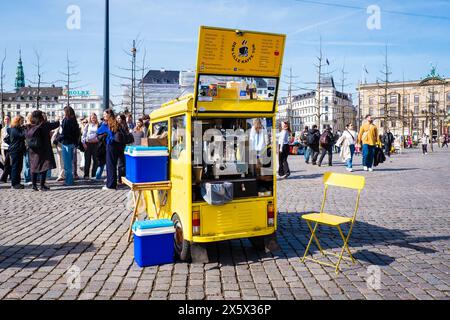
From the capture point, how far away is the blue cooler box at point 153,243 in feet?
16.5

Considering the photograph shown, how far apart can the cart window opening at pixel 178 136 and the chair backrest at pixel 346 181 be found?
1.95 metres

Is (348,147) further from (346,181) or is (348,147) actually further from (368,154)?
(346,181)

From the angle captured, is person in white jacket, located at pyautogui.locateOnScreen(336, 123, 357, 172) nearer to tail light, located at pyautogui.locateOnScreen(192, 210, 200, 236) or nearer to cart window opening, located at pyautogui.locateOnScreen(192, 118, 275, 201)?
cart window opening, located at pyautogui.locateOnScreen(192, 118, 275, 201)

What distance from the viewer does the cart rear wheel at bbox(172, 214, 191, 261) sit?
5.18m

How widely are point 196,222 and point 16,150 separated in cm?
855

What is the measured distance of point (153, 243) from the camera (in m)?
5.07

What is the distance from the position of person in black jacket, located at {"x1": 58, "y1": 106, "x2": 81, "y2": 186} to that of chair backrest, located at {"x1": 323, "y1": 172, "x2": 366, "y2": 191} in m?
8.50

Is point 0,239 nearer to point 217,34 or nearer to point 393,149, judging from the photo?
point 217,34

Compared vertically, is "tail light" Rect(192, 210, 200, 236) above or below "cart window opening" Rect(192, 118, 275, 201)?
below

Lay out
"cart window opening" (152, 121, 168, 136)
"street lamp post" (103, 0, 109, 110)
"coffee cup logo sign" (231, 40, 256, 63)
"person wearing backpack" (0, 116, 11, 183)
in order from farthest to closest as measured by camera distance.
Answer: "street lamp post" (103, 0, 109, 110) < "person wearing backpack" (0, 116, 11, 183) < "cart window opening" (152, 121, 168, 136) < "coffee cup logo sign" (231, 40, 256, 63)

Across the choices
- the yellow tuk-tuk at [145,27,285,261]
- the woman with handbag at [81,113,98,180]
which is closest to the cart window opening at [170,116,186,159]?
the yellow tuk-tuk at [145,27,285,261]

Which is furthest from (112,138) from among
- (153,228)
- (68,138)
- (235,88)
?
(235,88)

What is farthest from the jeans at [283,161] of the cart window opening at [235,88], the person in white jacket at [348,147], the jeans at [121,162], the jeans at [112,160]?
the cart window opening at [235,88]

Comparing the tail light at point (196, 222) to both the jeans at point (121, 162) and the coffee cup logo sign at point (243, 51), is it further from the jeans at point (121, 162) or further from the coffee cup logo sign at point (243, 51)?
the jeans at point (121, 162)
